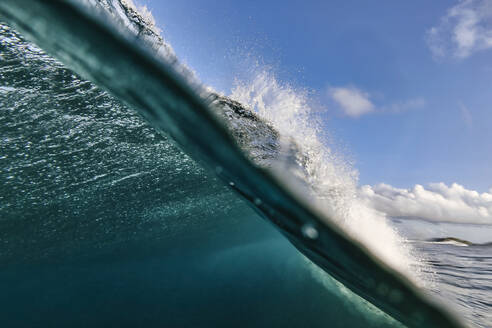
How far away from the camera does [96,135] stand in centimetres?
663

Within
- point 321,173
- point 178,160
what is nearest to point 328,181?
point 321,173

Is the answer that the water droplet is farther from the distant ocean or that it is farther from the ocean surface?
the distant ocean

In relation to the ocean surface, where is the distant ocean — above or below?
above

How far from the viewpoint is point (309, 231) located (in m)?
3.92

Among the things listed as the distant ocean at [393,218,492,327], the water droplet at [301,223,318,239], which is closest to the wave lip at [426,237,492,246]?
the distant ocean at [393,218,492,327]

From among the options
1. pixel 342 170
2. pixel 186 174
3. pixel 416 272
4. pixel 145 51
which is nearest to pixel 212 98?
pixel 145 51

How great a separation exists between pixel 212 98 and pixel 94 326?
24756mm

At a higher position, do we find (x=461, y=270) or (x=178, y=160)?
(x=461, y=270)

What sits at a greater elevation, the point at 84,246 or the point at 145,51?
the point at 145,51

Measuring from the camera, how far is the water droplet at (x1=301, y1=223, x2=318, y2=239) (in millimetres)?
3754

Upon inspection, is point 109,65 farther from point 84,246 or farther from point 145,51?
point 84,246

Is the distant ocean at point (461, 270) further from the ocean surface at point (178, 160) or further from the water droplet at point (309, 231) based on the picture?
the water droplet at point (309, 231)

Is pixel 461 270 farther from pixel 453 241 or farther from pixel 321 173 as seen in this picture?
pixel 321 173

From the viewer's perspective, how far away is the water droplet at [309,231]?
375 centimetres
